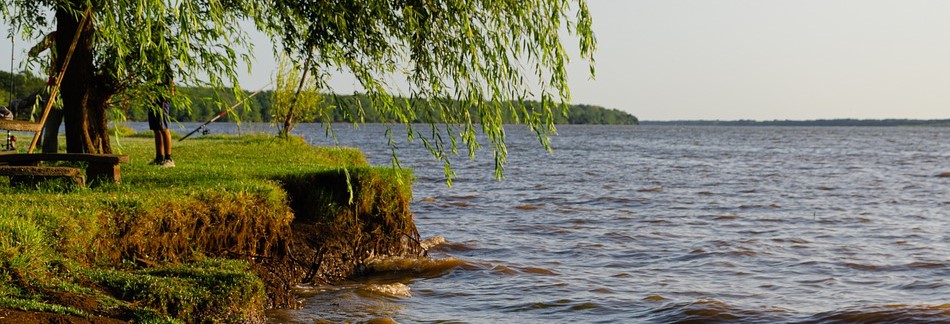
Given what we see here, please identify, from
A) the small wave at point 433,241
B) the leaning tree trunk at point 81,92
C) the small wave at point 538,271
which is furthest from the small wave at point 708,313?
the leaning tree trunk at point 81,92

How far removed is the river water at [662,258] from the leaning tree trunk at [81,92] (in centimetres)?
375

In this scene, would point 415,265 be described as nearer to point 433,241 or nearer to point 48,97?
point 433,241

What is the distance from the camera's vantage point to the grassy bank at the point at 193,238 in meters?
7.21

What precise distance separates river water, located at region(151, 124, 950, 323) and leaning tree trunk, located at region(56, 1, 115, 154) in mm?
3746

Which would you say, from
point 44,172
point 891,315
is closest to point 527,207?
point 891,315

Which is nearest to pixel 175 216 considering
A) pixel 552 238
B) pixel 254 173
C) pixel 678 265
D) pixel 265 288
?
pixel 265 288

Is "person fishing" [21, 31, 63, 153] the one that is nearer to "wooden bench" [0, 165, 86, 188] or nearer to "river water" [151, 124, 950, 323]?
"wooden bench" [0, 165, 86, 188]

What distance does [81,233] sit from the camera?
791 cm

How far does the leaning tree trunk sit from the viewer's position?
11.6 m

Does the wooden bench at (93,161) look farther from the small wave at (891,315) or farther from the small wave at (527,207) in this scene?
the small wave at (527,207)

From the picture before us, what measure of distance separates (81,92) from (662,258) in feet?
27.0

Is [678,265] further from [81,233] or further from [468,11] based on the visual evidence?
[81,233]

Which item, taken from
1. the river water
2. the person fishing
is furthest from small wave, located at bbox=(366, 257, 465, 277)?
the person fishing

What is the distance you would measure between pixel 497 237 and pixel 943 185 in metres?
20.8
